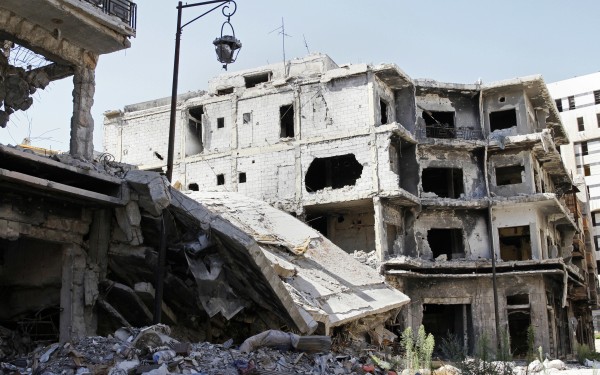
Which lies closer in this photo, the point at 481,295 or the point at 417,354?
the point at 417,354

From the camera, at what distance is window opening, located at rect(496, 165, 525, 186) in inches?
1318

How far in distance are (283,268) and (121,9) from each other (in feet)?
23.0

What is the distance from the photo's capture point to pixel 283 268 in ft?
47.6

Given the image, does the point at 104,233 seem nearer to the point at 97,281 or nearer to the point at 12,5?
the point at 97,281

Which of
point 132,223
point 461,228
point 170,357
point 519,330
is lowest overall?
point 519,330

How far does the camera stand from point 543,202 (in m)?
29.8

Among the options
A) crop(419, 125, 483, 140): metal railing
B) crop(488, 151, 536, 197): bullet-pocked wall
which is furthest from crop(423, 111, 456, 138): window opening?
crop(488, 151, 536, 197): bullet-pocked wall

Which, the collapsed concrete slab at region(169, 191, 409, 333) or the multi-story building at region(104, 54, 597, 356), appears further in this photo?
the multi-story building at region(104, 54, 597, 356)

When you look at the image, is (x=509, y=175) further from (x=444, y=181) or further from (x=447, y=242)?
(x=447, y=242)

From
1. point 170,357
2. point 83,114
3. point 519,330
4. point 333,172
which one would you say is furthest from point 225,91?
point 170,357

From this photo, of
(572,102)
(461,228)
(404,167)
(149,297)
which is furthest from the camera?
(572,102)

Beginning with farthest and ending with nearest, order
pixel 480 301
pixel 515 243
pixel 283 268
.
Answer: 1. pixel 515 243
2. pixel 480 301
3. pixel 283 268

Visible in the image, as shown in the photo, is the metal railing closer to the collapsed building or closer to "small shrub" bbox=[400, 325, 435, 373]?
"small shrub" bbox=[400, 325, 435, 373]

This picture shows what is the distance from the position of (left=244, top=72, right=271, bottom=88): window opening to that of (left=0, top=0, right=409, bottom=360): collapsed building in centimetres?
1655
